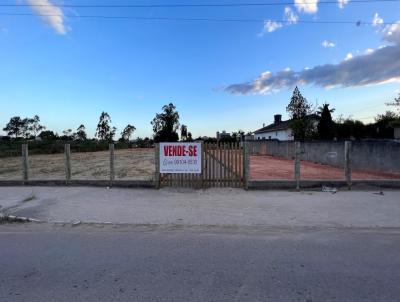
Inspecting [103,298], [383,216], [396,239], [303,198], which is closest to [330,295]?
[103,298]

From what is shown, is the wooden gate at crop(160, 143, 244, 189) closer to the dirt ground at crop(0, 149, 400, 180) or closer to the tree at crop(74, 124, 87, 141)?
the dirt ground at crop(0, 149, 400, 180)

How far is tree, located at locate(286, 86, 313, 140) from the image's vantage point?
4753cm

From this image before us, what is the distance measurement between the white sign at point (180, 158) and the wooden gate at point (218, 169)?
0.18 m

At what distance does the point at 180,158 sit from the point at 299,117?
40.4 m

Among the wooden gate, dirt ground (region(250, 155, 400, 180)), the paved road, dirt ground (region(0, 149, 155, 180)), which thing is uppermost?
the wooden gate

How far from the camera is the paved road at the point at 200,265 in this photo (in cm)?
418

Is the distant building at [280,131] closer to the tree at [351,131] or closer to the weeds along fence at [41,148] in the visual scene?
the tree at [351,131]

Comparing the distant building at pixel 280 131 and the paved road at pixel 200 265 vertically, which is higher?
the distant building at pixel 280 131

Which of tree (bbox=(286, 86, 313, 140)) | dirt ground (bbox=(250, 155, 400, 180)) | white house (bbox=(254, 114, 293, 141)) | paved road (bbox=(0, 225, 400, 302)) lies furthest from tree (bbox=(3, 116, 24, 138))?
paved road (bbox=(0, 225, 400, 302))

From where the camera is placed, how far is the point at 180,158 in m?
12.4

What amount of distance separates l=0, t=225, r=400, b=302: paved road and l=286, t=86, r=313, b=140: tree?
41.6 m

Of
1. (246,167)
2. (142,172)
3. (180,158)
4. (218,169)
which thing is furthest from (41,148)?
(246,167)

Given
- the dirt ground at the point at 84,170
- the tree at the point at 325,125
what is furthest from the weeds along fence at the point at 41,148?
the tree at the point at 325,125

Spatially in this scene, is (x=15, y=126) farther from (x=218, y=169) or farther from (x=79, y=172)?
(x=218, y=169)
